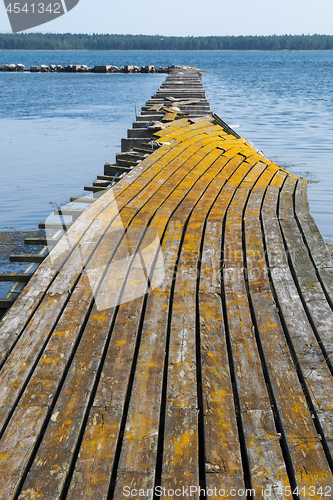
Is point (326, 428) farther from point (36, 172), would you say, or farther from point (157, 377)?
point (36, 172)

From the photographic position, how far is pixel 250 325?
305cm

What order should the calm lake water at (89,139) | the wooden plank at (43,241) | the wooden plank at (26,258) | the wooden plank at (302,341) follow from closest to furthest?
the wooden plank at (302,341), the wooden plank at (26,258), the wooden plank at (43,241), the calm lake water at (89,139)

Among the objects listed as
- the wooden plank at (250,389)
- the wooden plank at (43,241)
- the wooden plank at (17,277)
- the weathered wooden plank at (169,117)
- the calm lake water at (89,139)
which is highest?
the weathered wooden plank at (169,117)

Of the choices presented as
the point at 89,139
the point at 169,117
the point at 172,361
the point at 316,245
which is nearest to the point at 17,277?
the point at 172,361

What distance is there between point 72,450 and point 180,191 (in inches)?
157

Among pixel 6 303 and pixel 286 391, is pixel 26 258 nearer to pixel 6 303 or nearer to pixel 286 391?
pixel 6 303

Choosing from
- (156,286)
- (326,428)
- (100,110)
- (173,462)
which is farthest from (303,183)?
(100,110)

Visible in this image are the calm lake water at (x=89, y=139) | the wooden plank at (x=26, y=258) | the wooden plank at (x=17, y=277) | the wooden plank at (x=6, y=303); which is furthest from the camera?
the calm lake water at (x=89, y=139)

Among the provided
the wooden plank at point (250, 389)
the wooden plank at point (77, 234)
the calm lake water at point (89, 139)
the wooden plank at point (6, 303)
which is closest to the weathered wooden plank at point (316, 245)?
the wooden plank at point (250, 389)

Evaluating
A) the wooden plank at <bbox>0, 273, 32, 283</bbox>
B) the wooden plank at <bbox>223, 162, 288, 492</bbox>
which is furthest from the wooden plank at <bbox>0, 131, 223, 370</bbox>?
the wooden plank at <bbox>223, 162, 288, 492</bbox>

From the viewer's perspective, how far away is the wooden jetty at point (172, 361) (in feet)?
6.75

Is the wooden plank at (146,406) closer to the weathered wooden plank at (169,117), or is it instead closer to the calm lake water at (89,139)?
the calm lake water at (89,139)

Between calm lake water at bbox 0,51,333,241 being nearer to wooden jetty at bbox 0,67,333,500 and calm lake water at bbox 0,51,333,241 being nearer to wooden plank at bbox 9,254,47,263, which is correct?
wooden plank at bbox 9,254,47,263

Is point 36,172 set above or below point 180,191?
below
